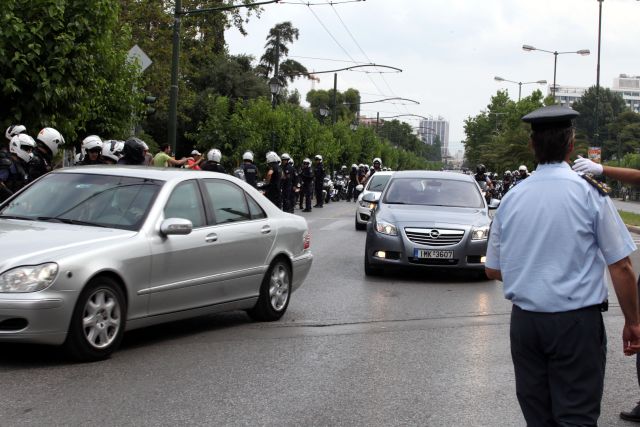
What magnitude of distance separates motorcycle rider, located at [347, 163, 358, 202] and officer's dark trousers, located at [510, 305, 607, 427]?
37.0 m

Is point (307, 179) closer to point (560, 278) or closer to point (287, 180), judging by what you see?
point (287, 180)

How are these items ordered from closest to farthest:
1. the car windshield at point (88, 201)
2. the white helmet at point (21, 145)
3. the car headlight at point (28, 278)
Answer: the car headlight at point (28, 278)
the car windshield at point (88, 201)
the white helmet at point (21, 145)

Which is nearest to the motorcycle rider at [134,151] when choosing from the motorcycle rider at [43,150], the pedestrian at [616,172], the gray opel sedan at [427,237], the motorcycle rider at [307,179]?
the motorcycle rider at [43,150]

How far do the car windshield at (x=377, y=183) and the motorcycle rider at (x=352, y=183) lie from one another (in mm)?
14243

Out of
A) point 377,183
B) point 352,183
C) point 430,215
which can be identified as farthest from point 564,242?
point 352,183

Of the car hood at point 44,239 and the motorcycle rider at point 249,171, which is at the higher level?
the motorcycle rider at point 249,171

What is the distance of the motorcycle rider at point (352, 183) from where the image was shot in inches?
1645

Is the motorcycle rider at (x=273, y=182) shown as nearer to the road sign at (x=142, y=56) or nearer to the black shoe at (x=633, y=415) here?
the road sign at (x=142, y=56)

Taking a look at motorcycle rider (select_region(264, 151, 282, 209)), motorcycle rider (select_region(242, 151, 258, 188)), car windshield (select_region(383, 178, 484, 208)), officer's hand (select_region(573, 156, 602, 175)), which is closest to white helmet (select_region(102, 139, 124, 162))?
car windshield (select_region(383, 178, 484, 208))

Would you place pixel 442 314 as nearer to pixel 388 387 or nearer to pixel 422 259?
pixel 422 259

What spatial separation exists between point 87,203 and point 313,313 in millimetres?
2915

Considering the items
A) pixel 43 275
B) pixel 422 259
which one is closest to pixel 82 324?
pixel 43 275

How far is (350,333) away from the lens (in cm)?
898

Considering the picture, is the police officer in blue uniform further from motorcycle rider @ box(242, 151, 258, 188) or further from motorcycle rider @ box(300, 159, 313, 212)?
motorcycle rider @ box(300, 159, 313, 212)
